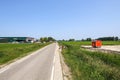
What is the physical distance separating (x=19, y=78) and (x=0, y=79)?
3.37 feet

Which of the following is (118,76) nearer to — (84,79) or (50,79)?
(84,79)

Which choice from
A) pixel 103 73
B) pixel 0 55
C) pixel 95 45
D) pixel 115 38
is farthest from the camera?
pixel 115 38

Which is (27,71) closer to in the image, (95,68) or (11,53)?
(95,68)

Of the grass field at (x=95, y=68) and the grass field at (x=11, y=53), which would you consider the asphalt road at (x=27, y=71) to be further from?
the grass field at (x=11, y=53)

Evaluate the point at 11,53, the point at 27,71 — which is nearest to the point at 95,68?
the point at 27,71

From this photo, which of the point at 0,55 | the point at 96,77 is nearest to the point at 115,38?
the point at 0,55

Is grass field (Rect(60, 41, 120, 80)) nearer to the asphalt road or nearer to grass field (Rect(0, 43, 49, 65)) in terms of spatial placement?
the asphalt road

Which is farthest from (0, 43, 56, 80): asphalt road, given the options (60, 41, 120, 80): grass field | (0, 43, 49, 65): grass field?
(0, 43, 49, 65): grass field

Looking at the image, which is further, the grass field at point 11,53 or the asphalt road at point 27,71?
the grass field at point 11,53

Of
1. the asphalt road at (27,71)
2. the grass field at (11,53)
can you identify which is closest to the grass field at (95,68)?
the asphalt road at (27,71)

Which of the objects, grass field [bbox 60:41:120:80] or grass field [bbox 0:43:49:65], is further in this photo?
grass field [bbox 0:43:49:65]

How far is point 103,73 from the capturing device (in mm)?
12750

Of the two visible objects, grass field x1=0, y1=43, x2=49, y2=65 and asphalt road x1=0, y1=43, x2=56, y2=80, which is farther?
grass field x1=0, y1=43, x2=49, y2=65

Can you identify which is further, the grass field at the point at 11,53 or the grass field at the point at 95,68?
the grass field at the point at 11,53
